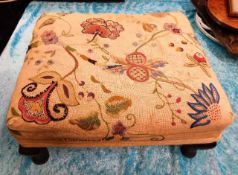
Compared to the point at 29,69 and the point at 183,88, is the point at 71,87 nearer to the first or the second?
the point at 29,69

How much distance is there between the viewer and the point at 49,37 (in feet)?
3.37

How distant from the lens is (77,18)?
111 cm

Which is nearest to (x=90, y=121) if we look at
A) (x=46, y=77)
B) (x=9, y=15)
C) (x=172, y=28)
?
(x=46, y=77)

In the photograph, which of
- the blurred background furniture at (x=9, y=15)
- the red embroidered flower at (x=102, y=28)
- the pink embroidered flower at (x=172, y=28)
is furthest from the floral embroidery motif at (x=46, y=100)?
the blurred background furniture at (x=9, y=15)

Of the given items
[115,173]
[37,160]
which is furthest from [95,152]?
[37,160]

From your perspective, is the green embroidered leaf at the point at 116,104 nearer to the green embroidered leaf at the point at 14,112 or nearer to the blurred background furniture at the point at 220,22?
the green embroidered leaf at the point at 14,112

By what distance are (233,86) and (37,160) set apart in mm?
1018

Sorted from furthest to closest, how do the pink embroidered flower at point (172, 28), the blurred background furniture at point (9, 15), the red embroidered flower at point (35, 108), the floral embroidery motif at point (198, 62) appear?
the blurred background furniture at point (9, 15)
the pink embroidered flower at point (172, 28)
the floral embroidery motif at point (198, 62)
the red embroidered flower at point (35, 108)

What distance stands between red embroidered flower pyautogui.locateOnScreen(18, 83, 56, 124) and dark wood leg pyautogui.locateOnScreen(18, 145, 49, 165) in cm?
20

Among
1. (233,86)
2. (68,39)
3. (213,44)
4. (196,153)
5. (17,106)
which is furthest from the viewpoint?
(213,44)

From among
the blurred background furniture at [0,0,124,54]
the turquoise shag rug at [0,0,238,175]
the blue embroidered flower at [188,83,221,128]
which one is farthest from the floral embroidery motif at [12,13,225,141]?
the blurred background furniture at [0,0,124,54]

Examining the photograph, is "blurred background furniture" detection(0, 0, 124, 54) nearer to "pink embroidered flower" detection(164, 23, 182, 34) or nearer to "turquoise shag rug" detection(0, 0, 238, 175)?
"turquoise shag rug" detection(0, 0, 238, 175)

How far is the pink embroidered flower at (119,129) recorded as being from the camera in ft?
2.71

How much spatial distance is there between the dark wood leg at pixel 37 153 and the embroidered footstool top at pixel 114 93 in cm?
4
